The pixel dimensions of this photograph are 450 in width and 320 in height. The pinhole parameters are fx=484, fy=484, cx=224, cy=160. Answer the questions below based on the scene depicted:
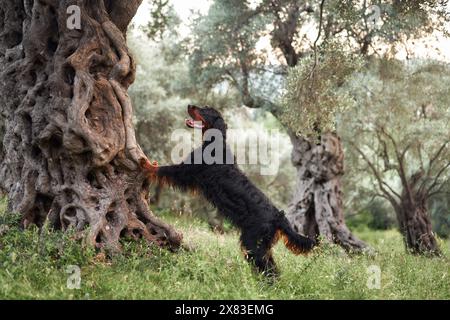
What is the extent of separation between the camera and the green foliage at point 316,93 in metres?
9.90

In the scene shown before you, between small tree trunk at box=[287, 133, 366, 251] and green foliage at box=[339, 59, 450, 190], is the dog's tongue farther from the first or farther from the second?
small tree trunk at box=[287, 133, 366, 251]

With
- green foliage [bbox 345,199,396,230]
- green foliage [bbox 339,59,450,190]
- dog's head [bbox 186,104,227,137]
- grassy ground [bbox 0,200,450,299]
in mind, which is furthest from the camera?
green foliage [bbox 345,199,396,230]

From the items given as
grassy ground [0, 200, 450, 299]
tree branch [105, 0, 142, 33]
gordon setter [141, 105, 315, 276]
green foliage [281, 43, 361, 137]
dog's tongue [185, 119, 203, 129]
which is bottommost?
grassy ground [0, 200, 450, 299]

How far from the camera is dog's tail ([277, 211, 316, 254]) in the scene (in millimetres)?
6180

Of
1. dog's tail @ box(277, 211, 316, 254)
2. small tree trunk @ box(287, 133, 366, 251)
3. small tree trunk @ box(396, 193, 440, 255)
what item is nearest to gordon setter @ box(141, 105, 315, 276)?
dog's tail @ box(277, 211, 316, 254)

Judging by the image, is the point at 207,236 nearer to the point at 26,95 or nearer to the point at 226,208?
the point at 226,208

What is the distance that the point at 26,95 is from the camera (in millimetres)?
7441

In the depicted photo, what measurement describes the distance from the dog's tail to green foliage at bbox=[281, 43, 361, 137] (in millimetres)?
4000

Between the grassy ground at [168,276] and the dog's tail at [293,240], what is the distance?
1.47ft

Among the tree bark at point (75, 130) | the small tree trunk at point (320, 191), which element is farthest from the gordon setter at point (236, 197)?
the small tree trunk at point (320, 191)

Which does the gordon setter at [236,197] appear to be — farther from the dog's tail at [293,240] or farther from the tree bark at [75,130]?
the tree bark at [75,130]

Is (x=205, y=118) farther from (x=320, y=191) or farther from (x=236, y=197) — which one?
(x=320, y=191)

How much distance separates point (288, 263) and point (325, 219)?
7245 mm
